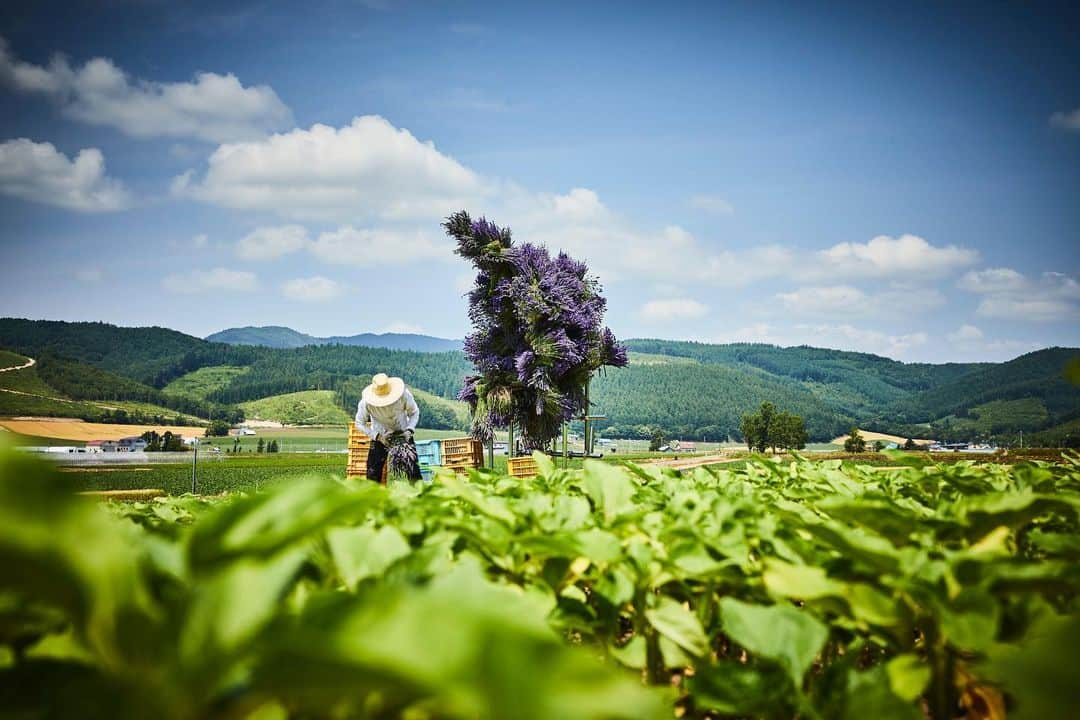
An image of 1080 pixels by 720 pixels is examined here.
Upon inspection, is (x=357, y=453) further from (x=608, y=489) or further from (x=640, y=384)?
(x=640, y=384)

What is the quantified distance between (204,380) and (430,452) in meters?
175

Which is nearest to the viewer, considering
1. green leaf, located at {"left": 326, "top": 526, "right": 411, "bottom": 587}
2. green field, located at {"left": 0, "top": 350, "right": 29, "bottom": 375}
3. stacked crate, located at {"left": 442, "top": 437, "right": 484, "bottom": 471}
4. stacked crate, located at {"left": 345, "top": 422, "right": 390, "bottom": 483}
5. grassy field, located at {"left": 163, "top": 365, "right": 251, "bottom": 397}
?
green leaf, located at {"left": 326, "top": 526, "right": 411, "bottom": 587}

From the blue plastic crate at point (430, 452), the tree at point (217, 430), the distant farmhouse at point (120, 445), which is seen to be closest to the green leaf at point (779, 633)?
the blue plastic crate at point (430, 452)

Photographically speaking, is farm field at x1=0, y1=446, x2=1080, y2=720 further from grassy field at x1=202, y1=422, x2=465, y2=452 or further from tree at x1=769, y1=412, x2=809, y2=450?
grassy field at x1=202, y1=422, x2=465, y2=452

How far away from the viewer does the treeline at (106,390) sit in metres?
113

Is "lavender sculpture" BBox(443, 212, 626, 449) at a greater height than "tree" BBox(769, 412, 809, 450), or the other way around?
"lavender sculpture" BBox(443, 212, 626, 449)

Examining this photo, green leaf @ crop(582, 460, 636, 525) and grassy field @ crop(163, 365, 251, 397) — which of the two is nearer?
green leaf @ crop(582, 460, 636, 525)

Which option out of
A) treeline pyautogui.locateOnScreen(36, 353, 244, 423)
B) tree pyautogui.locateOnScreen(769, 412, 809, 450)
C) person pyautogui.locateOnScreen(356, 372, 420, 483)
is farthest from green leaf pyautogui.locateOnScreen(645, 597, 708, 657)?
treeline pyautogui.locateOnScreen(36, 353, 244, 423)

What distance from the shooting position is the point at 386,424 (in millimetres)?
9750

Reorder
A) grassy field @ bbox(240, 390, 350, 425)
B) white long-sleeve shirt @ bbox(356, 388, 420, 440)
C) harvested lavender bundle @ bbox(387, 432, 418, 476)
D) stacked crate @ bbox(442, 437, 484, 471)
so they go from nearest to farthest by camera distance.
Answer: harvested lavender bundle @ bbox(387, 432, 418, 476)
white long-sleeve shirt @ bbox(356, 388, 420, 440)
stacked crate @ bbox(442, 437, 484, 471)
grassy field @ bbox(240, 390, 350, 425)

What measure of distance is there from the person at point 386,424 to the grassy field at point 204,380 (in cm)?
16561

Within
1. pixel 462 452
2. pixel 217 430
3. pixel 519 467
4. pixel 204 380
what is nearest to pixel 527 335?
pixel 462 452

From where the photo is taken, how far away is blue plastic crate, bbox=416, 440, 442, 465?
13.9 metres

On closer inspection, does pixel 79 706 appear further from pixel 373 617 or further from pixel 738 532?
pixel 738 532
